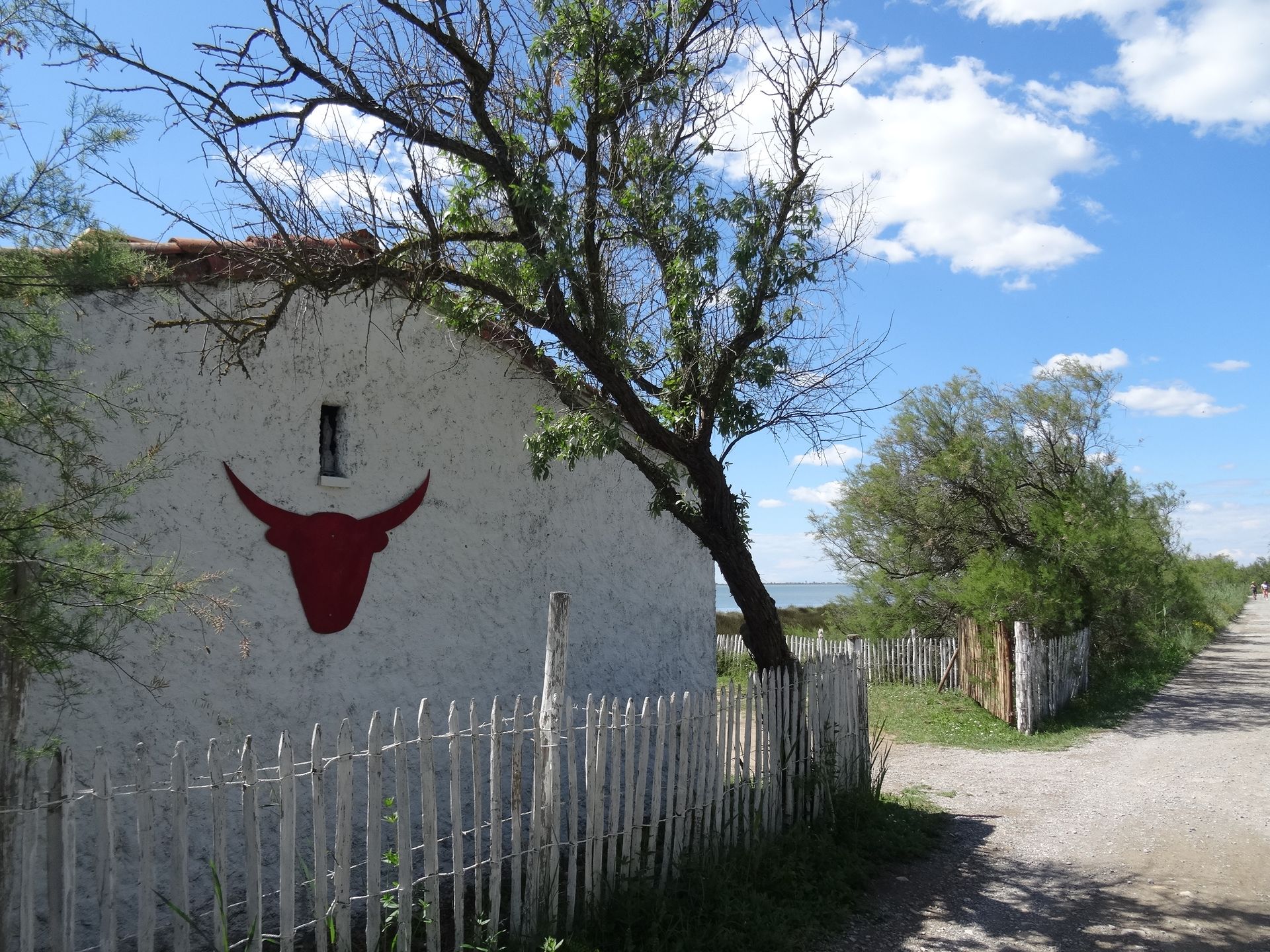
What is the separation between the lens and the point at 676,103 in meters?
8.12

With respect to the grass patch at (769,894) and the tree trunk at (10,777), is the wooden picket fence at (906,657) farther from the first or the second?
the tree trunk at (10,777)

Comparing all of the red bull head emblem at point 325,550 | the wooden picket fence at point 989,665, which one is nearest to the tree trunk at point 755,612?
the red bull head emblem at point 325,550

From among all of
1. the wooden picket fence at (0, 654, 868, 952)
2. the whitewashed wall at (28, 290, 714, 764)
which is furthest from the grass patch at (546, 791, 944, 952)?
the whitewashed wall at (28, 290, 714, 764)

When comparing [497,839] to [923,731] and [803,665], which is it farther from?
[923,731]

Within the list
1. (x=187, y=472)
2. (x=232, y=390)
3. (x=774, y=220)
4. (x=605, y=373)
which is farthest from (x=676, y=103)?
(x=187, y=472)

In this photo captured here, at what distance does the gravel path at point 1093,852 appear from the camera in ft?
20.7

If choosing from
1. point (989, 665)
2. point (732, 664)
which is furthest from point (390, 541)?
point (732, 664)

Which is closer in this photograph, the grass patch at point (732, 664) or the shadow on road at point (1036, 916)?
the shadow on road at point (1036, 916)

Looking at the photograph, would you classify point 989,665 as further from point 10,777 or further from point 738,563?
point 10,777

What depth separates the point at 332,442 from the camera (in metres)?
6.80

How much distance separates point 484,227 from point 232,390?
2.40 m

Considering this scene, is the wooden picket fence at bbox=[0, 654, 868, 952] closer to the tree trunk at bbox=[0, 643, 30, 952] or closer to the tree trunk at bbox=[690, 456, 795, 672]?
the tree trunk at bbox=[0, 643, 30, 952]

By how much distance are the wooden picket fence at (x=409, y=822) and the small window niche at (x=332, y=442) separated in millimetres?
1821

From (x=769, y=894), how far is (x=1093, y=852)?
3421 millimetres
